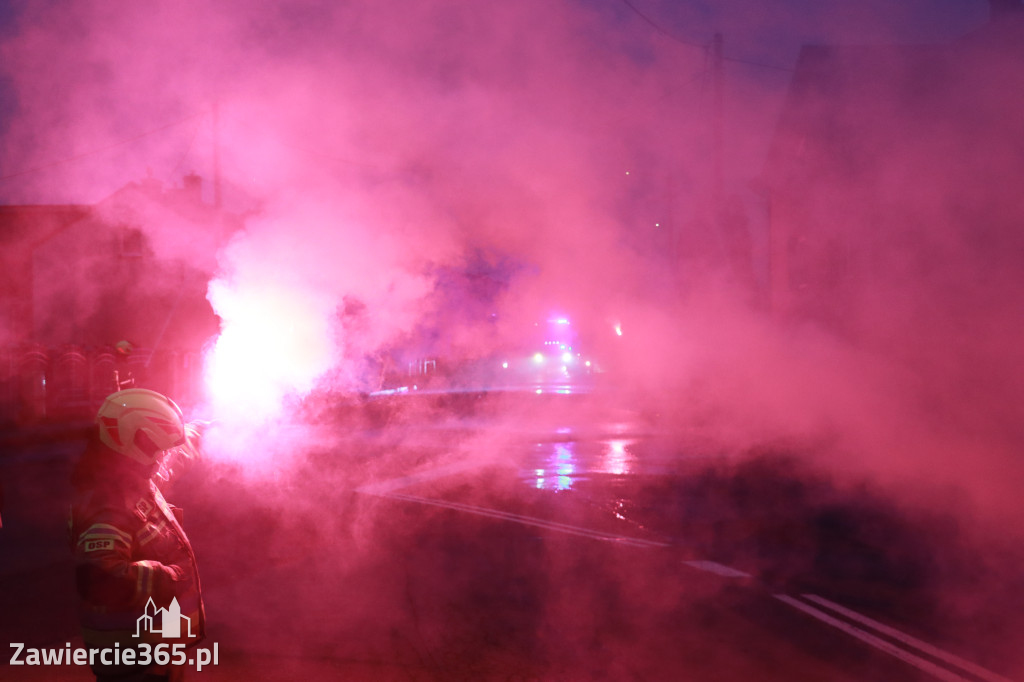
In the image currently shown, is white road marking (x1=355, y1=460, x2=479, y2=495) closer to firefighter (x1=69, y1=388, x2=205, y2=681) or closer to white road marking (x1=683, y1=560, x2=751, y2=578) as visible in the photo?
white road marking (x1=683, y1=560, x2=751, y2=578)

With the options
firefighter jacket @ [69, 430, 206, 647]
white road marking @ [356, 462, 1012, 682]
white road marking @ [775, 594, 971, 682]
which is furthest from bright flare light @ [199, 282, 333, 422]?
white road marking @ [775, 594, 971, 682]

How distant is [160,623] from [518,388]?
27705mm

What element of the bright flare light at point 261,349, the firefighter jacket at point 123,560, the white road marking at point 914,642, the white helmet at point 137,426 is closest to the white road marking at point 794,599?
the white road marking at point 914,642

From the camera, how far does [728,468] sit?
38.6ft

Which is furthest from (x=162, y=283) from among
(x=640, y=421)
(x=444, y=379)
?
(x=640, y=421)

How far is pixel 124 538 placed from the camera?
2.21m

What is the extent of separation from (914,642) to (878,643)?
229 mm

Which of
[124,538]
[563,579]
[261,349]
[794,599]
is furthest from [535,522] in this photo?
[124,538]

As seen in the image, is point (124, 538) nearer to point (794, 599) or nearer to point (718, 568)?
point (794, 599)

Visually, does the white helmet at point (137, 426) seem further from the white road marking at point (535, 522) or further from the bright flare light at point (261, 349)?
the white road marking at point (535, 522)

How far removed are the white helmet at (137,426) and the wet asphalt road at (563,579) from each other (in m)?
2.28

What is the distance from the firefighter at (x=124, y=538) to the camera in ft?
7.06

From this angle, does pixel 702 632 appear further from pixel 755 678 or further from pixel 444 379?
pixel 444 379

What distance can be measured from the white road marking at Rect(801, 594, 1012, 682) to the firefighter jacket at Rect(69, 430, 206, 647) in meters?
3.94
